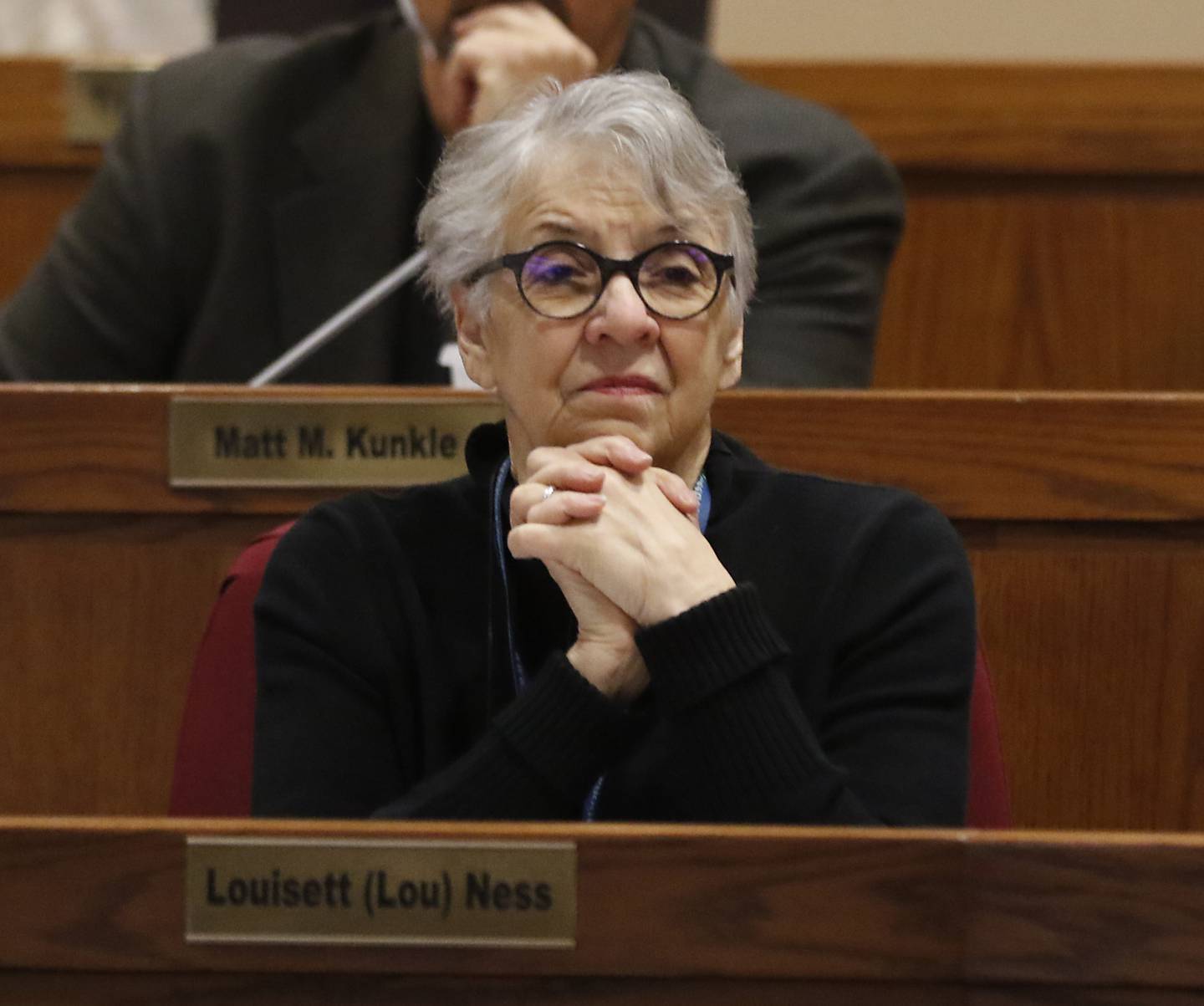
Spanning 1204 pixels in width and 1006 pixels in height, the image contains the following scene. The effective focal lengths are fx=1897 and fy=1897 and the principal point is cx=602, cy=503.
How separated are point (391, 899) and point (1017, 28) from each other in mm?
1699

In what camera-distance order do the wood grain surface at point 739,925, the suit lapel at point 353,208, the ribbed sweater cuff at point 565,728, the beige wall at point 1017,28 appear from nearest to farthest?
1. the wood grain surface at point 739,925
2. the ribbed sweater cuff at point 565,728
3. the suit lapel at point 353,208
4. the beige wall at point 1017,28

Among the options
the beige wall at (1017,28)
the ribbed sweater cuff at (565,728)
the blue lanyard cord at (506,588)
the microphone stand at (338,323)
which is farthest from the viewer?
the beige wall at (1017,28)

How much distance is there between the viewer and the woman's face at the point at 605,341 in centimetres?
99

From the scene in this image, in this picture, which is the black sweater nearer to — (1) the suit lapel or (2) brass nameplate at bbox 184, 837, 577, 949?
(2) brass nameplate at bbox 184, 837, 577, 949

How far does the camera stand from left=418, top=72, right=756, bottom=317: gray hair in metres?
1.00

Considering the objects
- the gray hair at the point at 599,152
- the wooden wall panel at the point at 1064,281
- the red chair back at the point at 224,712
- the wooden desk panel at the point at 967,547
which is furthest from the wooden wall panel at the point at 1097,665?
the wooden wall panel at the point at 1064,281

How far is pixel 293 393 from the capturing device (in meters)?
1.23

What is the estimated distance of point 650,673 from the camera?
95cm

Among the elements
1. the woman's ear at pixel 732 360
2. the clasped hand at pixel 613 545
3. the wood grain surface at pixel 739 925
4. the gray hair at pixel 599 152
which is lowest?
the wood grain surface at pixel 739 925

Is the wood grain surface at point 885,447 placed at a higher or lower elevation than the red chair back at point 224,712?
higher

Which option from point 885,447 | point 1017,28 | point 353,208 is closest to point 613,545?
point 885,447

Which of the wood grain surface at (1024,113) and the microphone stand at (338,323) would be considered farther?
the wood grain surface at (1024,113)

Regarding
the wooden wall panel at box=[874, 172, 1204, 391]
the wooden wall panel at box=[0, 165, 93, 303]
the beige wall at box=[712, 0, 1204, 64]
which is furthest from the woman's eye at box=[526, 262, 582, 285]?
the beige wall at box=[712, 0, 1204, 64]

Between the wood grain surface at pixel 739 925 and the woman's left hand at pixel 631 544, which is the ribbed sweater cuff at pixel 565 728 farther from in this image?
the wood grain surface at pixel 739 925
